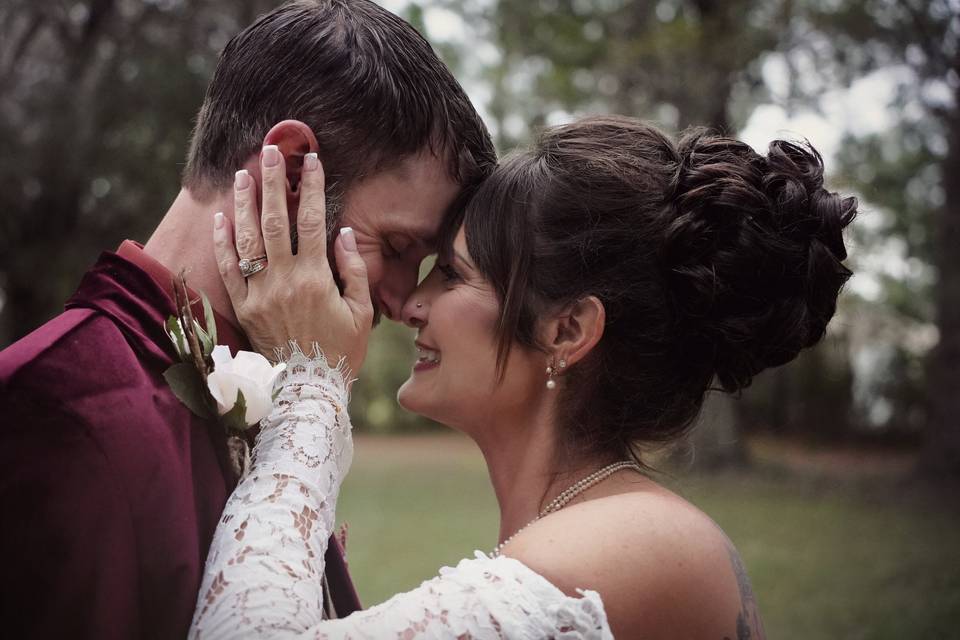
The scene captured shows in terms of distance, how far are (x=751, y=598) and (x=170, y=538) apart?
1408 millimetres

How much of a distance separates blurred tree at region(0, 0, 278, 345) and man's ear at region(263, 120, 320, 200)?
314 inches

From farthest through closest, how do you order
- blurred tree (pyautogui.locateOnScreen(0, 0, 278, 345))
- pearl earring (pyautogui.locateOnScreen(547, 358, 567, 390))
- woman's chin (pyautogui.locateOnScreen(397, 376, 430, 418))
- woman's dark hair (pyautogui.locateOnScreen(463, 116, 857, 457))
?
1. blurred tree (pyautogui.locateOnScreen(0, 0, 278, 345))
2. woman's chin (pyautogui.locateOnScreen(397, 376, 430, 418))
3. pearl earring (pyautogui.locateOnScreen(547, 358, 567, 390))
4. woman's dark hair (pyautogui.locateOnScreen(463, 116, 857, 457))

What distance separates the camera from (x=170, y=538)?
194cm

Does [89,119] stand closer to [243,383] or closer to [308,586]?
[243,383]

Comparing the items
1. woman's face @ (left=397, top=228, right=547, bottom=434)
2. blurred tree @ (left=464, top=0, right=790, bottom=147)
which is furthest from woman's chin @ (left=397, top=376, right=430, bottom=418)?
blurred tree @ (left=464, top=0, right=790, bottom=147)

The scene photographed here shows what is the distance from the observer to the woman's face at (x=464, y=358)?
8.94 feet

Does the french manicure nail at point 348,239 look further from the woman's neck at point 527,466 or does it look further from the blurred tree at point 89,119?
the blurred tree at point 89,119

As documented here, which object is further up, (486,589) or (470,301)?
(470,301)

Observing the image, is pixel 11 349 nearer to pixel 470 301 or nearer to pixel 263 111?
pixel 263 111

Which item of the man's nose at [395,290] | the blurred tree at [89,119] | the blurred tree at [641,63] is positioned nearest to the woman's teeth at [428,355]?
the man's nose at [395,290]

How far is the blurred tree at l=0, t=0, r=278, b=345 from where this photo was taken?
10.2 meters

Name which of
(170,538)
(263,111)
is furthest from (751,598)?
(263,111)

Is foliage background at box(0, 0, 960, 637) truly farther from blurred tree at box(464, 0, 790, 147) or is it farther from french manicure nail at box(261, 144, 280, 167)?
french manicure nail at box(261, 144, 280, 167)

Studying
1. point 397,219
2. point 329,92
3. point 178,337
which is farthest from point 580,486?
point 329,92
